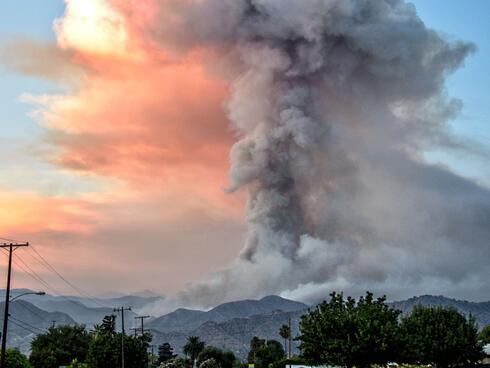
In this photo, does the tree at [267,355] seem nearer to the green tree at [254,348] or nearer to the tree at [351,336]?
the green tree at [254,348]

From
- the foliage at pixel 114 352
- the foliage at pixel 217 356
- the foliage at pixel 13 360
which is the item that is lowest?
the foliage at pixel 13 360

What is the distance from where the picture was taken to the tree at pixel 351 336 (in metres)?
57.8

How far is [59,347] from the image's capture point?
451 feet

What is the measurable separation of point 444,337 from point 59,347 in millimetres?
90030

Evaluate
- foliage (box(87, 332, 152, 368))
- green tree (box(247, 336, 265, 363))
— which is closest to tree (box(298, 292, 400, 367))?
foliage (box(87, 332, 152, 368))

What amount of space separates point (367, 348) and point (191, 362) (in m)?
136

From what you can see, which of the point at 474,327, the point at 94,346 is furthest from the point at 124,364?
the point at 474,327

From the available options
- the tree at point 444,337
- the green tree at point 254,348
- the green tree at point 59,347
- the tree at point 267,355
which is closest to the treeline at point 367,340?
the tree at point 444,337

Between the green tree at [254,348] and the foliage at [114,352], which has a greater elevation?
the green tree at [254,348]

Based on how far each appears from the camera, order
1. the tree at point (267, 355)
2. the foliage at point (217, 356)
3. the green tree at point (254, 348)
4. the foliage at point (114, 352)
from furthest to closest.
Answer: the foliage at point (217, 356) → the green tree at point (254, 348) → the tree at point (267, 355) → the foliage at point (114, 352)

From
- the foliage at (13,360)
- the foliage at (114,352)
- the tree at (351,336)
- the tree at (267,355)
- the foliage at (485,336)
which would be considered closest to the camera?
the tree at (351,336)

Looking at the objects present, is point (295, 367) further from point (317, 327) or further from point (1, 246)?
point (1, 246)

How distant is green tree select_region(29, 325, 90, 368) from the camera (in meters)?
126

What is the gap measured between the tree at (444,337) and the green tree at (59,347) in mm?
77266
